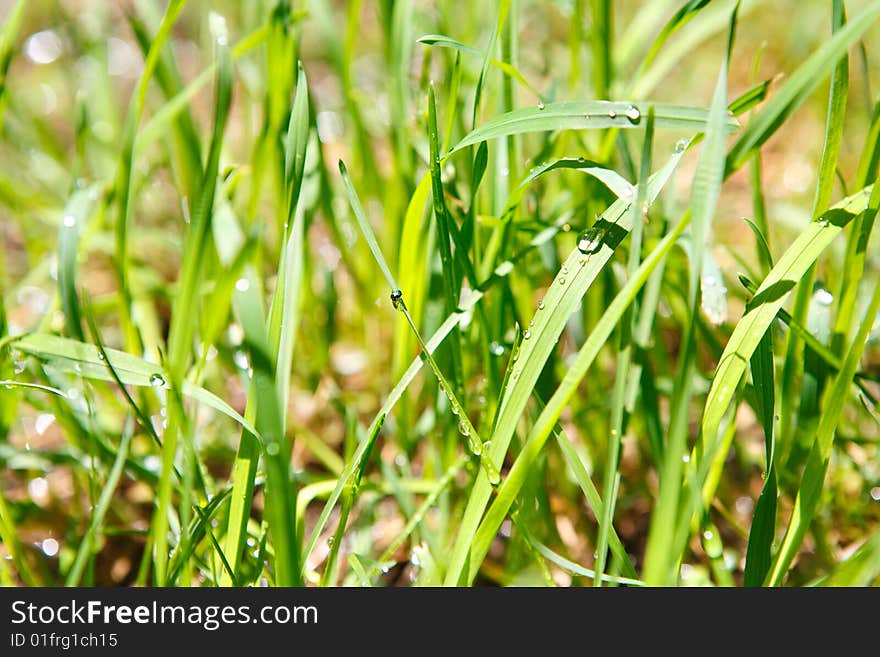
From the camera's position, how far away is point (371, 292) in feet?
4.22

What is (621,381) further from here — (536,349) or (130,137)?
(130,137)

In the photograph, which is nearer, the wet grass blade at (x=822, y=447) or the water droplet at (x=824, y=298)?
the wet grass blade at (x=822, y=447)

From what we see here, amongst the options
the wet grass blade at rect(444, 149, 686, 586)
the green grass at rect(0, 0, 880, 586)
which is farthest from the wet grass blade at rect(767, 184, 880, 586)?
the wet grass blade at rect(444, 149, 686, 586)

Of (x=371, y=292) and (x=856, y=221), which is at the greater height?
(x=371, y=292)

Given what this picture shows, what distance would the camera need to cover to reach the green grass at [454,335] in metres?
0.73

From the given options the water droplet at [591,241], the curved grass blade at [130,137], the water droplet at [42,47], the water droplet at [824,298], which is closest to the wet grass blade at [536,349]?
the water droplet at [591,241]

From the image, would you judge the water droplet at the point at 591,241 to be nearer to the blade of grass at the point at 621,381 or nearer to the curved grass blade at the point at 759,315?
the blade of grass at the point at 621,381

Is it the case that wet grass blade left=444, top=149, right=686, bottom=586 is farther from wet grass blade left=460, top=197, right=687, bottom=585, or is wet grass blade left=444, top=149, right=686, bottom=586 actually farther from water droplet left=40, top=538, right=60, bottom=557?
water droplet left=40, top=538, right=60, bottom=557

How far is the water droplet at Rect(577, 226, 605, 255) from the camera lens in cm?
76

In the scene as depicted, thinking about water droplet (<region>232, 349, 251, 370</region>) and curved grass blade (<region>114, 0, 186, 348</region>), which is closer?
curved grass blade (<region>114, 0, 186, 348</region>)

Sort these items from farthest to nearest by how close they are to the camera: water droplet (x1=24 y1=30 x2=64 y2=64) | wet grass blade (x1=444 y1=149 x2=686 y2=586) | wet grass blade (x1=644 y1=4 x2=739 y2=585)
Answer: water droplet (x1=24 y1=30 x2=64 y2=64) → wet grass blade (x1=444 y1=149 x2=686 y2=586) → wet grass blade (x1=644 y1=4 x2=739 y2=585)
